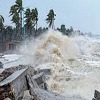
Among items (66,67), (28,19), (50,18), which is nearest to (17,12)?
(28,19)

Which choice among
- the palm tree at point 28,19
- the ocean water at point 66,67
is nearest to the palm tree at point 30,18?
the palm tree at point 28,19

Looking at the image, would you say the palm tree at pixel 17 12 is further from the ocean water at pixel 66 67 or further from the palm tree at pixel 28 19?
the ocean water at pixel 66 67

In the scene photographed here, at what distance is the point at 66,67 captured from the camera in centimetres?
2223

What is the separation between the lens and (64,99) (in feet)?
31.9

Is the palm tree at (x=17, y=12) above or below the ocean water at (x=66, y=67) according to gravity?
above

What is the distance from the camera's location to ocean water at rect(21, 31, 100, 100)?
1385 cm

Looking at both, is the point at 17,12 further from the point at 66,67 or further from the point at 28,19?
the point at 66,67

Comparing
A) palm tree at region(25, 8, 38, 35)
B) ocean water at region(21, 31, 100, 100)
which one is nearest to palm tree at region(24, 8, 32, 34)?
palm tree at region(25, 8, 38, 35)

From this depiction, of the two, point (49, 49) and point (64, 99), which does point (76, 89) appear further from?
point (49, 49)

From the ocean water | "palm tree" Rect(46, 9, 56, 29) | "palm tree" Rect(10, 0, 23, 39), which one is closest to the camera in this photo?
the ocean water

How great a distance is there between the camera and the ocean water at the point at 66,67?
45.4 feet

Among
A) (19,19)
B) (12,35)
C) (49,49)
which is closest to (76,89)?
(49,49)

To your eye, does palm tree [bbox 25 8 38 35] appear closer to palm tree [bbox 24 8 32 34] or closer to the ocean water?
palm tree [bbox 24 8 32 34]

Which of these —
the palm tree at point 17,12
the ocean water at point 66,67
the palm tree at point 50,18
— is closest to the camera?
the ocean water at point 66,67
